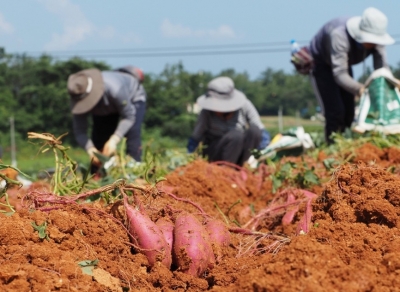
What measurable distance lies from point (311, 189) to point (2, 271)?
2.36 meters

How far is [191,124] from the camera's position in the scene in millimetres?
54344

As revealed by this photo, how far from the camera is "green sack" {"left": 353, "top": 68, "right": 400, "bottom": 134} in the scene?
5471 mm

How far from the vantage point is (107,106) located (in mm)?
7230

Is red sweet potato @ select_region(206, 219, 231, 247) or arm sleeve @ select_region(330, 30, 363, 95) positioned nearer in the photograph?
red sweet potato @ select_region(206, 219, 231, 247)

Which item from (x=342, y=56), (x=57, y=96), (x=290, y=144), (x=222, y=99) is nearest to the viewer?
(x=290, y=144)

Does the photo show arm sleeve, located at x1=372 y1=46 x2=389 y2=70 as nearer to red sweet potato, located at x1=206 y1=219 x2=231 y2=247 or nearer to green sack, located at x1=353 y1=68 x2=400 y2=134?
green sack, located at x1=353 y1=68 x2=400 y2=134

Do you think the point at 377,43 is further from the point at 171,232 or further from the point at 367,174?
the point at 171,232

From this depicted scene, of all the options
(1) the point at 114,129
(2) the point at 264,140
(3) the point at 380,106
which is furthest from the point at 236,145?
(1) the point at 114,129

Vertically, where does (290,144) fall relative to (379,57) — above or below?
below

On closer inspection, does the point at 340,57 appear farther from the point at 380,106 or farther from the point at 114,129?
the point at 114,129

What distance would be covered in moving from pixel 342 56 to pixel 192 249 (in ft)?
14.5

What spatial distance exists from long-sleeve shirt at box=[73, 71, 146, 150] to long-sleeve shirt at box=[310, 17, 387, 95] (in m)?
2.17

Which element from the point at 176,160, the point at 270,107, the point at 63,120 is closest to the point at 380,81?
the point at 176,160

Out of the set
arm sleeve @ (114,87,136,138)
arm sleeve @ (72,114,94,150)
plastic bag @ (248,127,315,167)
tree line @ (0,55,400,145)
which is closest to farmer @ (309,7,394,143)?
plastic bag @ (248,127,315,167)
